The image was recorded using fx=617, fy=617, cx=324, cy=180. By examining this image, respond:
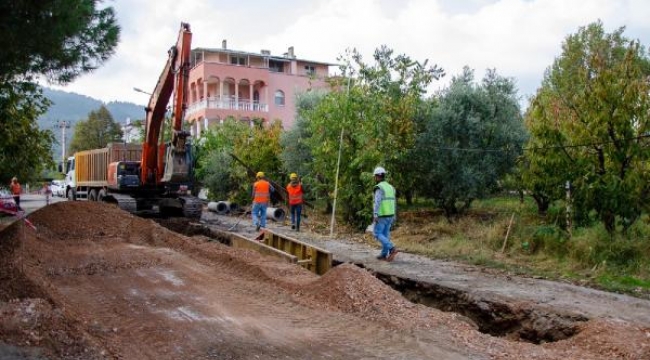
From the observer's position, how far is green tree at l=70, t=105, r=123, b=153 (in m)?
61.5

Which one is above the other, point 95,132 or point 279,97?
point 279,97

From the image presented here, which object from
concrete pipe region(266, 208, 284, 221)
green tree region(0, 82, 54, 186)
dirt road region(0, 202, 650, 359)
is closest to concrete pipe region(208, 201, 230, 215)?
concrete pipe region(266, 208, 284, 221)

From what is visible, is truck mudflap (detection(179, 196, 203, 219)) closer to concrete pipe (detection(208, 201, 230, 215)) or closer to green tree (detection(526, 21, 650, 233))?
concrete pipe (detection(208, 201, 230, 215))

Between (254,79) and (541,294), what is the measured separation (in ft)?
126


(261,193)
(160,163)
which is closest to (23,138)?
(160,163)

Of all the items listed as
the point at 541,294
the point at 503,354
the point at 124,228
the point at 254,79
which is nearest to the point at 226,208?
the point at 124,228

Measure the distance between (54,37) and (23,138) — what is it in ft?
38.7

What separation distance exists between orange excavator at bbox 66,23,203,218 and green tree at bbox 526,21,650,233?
9.06 m

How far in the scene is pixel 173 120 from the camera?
55.1 feet

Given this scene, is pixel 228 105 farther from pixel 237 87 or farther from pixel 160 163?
pixel 160 163

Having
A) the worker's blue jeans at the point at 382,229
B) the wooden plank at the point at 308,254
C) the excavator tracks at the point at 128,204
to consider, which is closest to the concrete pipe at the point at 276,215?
the excavator tracks at the point at 128,204

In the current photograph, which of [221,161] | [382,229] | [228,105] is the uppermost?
[228,105]

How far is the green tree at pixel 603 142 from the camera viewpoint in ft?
39.2

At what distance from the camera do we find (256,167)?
25.7 meters
